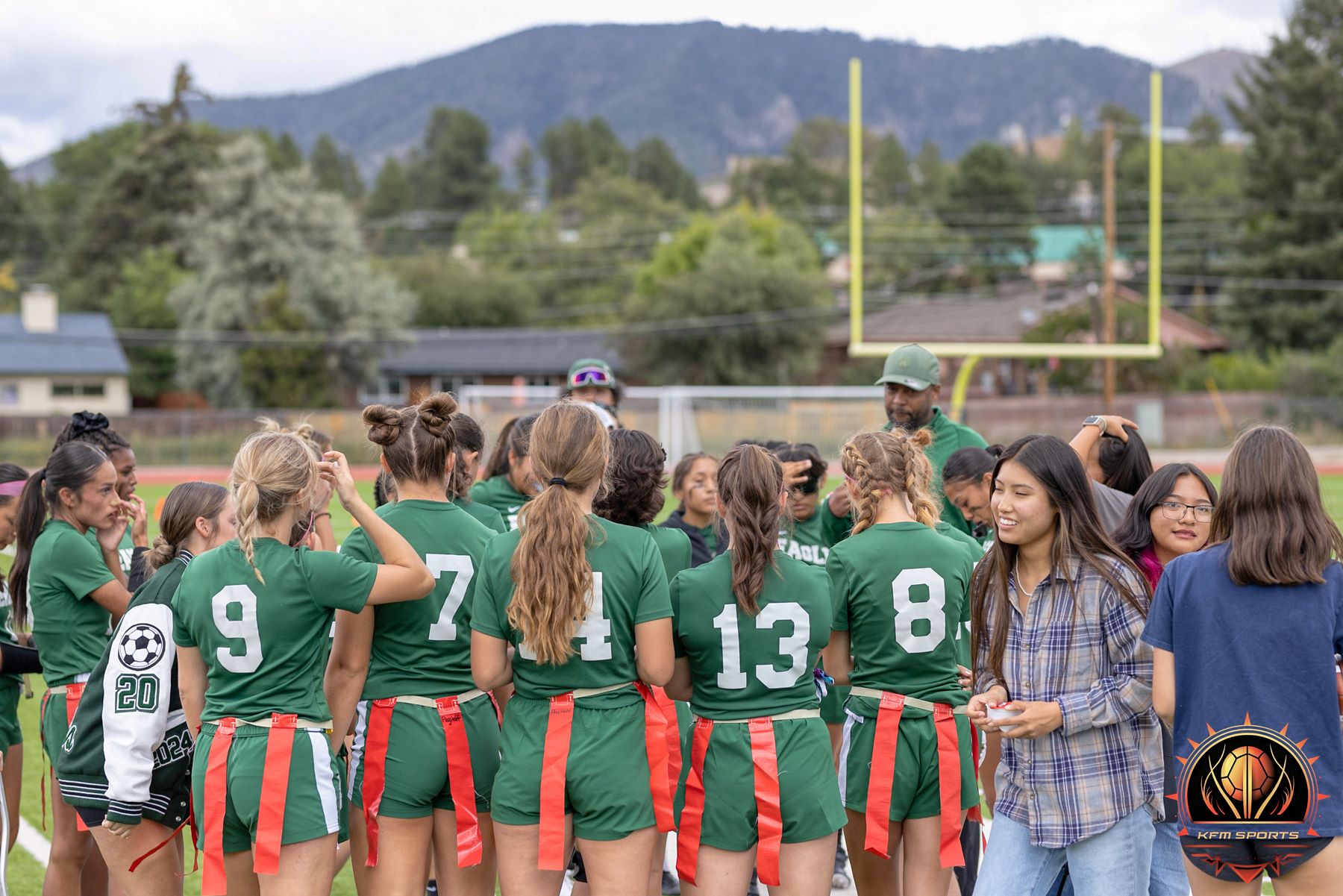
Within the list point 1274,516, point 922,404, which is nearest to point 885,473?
point 1274,516

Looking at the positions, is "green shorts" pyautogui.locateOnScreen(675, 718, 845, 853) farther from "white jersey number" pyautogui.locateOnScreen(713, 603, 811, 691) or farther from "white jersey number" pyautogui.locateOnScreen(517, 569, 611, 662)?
"white jersey number" pyautogui.locateOnScreen(517, 569, 611, 662)

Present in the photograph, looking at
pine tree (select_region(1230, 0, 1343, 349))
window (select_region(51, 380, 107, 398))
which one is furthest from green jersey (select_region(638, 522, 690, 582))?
window (select_region(51, 380, 107, 398))

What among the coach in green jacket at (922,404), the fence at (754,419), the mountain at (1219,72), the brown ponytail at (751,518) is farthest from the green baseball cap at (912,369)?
the mountain at (1219,72)

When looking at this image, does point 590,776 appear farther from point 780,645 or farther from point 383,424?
point 383,424

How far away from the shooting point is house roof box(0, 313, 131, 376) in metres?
43.8

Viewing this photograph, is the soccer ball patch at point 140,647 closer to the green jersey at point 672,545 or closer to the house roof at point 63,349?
the green jersey at point 672,545

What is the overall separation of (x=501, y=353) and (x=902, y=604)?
52.7 metres

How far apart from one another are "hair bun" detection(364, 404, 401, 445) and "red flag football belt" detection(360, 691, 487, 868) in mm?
818

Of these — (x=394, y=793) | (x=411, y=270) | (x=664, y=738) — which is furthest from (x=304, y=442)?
(x=411, y=270)

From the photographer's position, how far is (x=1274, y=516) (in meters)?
2.97

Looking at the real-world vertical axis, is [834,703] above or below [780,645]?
below

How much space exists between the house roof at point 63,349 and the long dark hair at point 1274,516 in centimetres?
4690

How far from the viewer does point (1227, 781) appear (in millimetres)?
3002

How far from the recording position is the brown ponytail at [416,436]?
3.69m
